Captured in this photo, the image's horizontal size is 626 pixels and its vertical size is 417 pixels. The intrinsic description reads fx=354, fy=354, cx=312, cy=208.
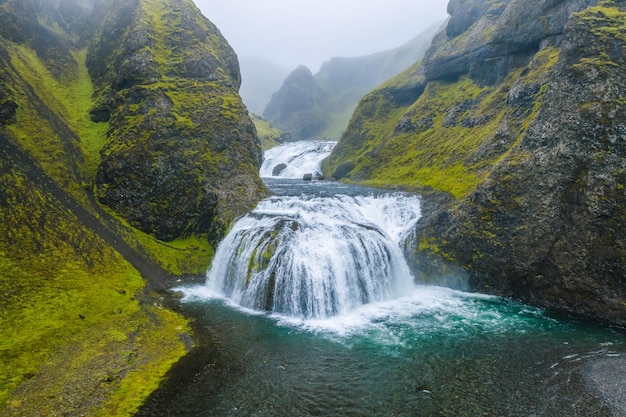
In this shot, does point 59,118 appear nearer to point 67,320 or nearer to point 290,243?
point 67,320

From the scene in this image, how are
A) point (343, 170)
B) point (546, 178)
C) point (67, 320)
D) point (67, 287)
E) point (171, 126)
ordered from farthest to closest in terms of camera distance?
1. point (343, 170)
2. point (171, 126)
3. point (546, 178)
4. point (67, 287)
5. point (67, 320)

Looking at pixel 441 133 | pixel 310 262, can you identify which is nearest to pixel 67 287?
pixel 310 262

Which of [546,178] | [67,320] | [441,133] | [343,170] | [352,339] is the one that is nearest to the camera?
[67,320]

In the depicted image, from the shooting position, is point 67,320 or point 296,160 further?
point 296,160

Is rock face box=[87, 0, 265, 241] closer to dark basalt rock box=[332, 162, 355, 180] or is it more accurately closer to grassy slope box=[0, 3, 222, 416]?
grassy slope box=[0, 3, 222, 416]

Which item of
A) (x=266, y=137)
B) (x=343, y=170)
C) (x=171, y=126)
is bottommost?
(x=343, y=170)

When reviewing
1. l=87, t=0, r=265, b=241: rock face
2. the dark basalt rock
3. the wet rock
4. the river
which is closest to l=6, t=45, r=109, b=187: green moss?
l=87, t=0, r=265, b=241: rock face

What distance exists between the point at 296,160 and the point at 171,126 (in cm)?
4710

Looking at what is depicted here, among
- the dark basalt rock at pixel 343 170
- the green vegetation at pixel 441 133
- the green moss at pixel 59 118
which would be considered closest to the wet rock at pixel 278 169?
the green vegetation at pixel 441 133

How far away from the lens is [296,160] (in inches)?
3359

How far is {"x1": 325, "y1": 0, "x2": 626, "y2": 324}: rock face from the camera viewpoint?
23.0 meters

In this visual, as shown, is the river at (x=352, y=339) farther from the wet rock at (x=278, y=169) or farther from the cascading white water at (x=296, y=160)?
the wet rock at (x=278, y=169)

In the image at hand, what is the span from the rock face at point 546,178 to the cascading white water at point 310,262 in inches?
177

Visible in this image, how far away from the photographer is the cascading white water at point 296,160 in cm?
7944
